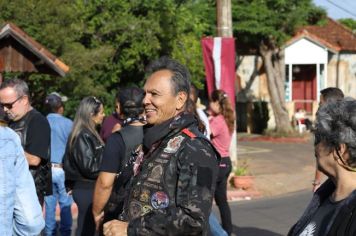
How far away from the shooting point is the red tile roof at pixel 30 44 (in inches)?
413

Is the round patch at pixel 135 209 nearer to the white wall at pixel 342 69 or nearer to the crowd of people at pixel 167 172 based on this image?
the crowd of people at pixel 167 172

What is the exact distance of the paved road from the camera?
9523 mm

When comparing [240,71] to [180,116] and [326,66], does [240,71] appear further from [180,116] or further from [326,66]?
[180,116]

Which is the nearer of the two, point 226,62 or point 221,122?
point 221,122

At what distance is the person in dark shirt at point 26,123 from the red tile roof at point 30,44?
4.72m

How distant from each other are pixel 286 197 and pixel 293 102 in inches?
656

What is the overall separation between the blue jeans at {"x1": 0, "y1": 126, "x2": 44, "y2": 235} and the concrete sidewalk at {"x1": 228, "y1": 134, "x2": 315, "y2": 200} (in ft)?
29.6

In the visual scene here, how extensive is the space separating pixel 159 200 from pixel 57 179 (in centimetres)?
484

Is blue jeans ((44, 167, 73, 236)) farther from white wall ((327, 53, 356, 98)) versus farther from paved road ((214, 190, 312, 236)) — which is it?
white wall ((327, 53, 356, 98))

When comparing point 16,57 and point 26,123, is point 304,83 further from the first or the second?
point 26,123

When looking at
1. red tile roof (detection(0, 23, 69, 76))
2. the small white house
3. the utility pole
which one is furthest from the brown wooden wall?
the small white house

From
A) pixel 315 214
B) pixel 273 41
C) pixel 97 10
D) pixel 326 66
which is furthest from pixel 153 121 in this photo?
pixel 326 66

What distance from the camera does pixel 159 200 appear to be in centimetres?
351

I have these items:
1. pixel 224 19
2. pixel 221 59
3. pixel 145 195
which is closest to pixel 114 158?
pixel 145 195
